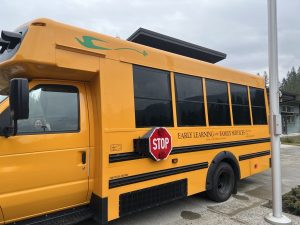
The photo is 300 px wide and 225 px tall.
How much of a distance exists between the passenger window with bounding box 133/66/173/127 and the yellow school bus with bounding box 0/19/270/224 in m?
0.02

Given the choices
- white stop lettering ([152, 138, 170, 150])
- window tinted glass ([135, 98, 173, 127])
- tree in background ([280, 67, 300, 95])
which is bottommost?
white stop lettering ([152, 138, 170, 150])

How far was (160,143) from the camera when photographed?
14.8 feet

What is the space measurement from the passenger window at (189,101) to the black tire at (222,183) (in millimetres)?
1045

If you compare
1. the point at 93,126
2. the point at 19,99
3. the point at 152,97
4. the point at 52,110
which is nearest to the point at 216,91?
the point at 152,97

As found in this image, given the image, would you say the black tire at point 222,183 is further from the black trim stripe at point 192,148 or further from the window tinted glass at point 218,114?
the window tinted glass at point 218,114

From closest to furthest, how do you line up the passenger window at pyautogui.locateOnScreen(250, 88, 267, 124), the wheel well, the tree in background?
1. the wheel well
2. the passenger window at pyautogui.locateOnScreen(250, 88, 267, 124)
3. the tree in background

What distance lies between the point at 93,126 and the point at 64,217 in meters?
1.19

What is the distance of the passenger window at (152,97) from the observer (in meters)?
4.46

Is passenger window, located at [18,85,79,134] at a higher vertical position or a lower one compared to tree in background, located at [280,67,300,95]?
lower

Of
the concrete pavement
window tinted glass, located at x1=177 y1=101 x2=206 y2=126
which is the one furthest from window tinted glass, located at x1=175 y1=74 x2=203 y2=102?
the concrete pavement

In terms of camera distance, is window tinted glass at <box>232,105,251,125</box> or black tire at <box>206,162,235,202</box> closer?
black tire at <box>206,162,235,202</box>

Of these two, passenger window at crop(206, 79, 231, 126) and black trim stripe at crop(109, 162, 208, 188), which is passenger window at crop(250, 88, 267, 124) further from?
black trim stripe at crop(109, 162, 208, 188)

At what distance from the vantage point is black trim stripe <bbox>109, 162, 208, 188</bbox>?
13.4 ft

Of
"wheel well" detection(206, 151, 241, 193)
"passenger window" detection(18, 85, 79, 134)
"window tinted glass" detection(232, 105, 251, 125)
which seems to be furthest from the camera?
"window tinted glass" detection(232, 105, 251, 125)
